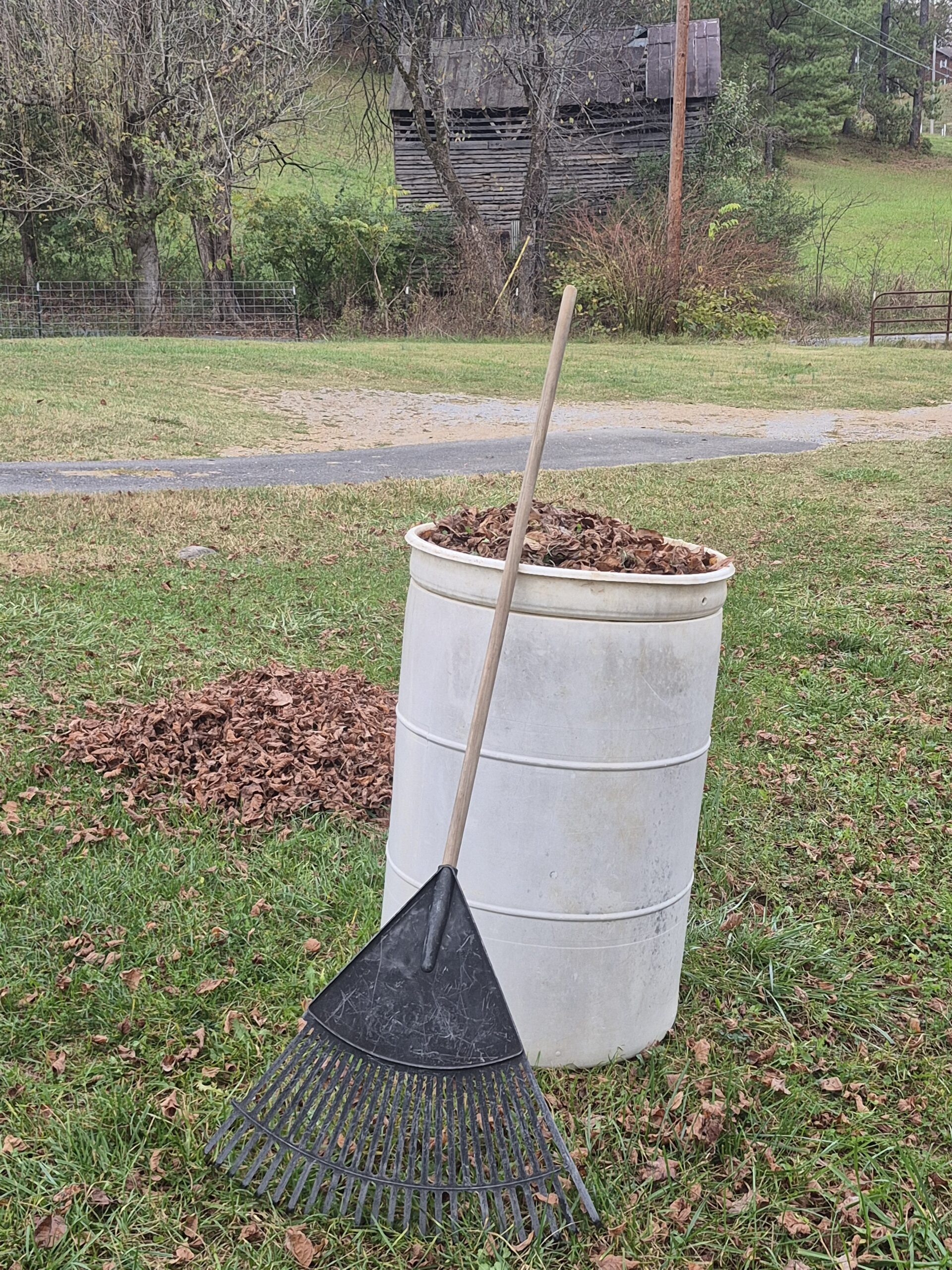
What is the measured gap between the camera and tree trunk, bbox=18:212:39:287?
23844 millimetres

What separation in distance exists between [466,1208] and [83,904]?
1339 mm

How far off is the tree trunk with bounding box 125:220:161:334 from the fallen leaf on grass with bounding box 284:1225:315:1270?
22.5 metres

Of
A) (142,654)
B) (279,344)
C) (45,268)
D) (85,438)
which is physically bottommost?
(142,654)

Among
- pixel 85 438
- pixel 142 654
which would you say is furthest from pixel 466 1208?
pixel 85 438

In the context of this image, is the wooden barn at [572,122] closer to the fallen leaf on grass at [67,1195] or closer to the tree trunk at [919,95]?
the fallen leaf on grass at [67,1195]

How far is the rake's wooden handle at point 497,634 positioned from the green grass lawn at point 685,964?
66 centimetres

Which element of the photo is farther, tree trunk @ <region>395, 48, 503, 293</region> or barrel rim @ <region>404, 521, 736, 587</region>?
tree trunk @ <region>395, 48, 503, 293</region>

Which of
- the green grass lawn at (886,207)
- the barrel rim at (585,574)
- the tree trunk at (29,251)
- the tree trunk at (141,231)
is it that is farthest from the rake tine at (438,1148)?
A: the green grass lawn at (886,207)

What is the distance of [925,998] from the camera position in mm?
2598

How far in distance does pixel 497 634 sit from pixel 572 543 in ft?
1.19

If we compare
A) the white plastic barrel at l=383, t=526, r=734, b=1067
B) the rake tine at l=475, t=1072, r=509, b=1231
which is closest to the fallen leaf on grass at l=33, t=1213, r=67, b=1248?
the rake tine at l=475, t=1072, r=509, b=1231

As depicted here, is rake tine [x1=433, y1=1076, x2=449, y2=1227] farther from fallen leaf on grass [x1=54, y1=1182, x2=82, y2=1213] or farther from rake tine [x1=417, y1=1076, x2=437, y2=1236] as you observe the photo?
fallen leaf on grass [x1=54, y1=1182, x2=82, y2=1213]

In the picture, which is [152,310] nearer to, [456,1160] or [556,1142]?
[456,1160]

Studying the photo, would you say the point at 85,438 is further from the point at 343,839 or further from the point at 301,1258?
the point at 301,1258
